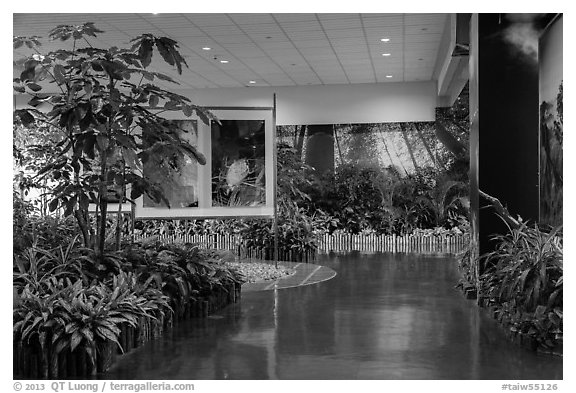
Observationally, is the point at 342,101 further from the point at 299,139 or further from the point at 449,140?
the point at 449,140

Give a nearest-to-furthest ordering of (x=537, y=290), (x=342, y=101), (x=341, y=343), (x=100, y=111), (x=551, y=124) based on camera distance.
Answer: (x=537, y=290) < (x=341, y=343) < (x=100, y=111) < (x=551, y=124) < (x=342, y=101)

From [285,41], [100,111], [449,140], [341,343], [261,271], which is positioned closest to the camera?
[341,343]

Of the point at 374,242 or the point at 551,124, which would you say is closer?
the point at 551,124

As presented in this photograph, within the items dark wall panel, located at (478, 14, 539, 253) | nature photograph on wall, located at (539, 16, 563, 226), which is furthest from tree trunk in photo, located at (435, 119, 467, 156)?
dark wall panel, located at (478, 14, 539, 253)

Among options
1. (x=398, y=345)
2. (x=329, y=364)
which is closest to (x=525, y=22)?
(x=398, y=345)

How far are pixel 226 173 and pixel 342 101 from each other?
7.04m

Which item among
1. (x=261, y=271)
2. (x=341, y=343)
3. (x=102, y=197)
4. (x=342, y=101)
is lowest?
(x=341, y=343)

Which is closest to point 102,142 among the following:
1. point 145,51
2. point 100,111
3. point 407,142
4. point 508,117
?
point 100,111

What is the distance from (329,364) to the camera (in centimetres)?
576

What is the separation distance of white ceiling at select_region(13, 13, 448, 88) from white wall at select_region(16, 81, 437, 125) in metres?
0.46

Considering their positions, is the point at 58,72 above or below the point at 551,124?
above

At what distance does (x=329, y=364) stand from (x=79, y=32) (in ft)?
12.4

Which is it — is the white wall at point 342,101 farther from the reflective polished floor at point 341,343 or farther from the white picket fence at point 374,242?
the reflective polished floor at point 341,343

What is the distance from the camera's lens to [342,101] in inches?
690
